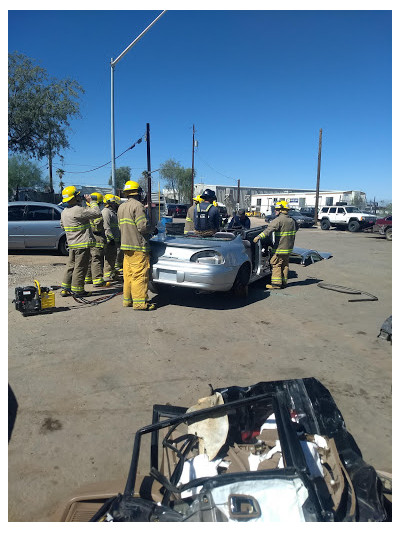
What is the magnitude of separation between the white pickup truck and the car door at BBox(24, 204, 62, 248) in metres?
22.0

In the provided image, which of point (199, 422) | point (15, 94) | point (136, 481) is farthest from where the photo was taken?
point (15, 94)

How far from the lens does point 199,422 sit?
91.4 inches

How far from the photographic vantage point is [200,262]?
5719mm

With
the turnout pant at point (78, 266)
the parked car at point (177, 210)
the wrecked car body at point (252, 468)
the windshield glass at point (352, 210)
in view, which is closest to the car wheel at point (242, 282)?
the turnout pant at point (78, 266)

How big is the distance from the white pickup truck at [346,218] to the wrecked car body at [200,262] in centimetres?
2279

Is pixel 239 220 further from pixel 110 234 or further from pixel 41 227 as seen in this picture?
pixel 41 227

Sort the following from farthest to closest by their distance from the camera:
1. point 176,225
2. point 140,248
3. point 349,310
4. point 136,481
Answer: point 176,225 → point 349,310 → point 140,248 → point 136,481

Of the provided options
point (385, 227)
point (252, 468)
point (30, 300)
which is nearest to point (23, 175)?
point (385, 227)

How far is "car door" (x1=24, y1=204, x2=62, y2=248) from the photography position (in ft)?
35.8

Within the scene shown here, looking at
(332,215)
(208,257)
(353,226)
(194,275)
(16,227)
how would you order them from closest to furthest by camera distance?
(194,275), (208,257), (16,227), (353,226), (332,215)

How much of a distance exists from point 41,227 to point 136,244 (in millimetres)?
6350

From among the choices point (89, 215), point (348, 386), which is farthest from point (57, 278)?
point (348, 386)

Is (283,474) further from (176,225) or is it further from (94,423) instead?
(176,225)

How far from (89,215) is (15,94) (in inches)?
754
